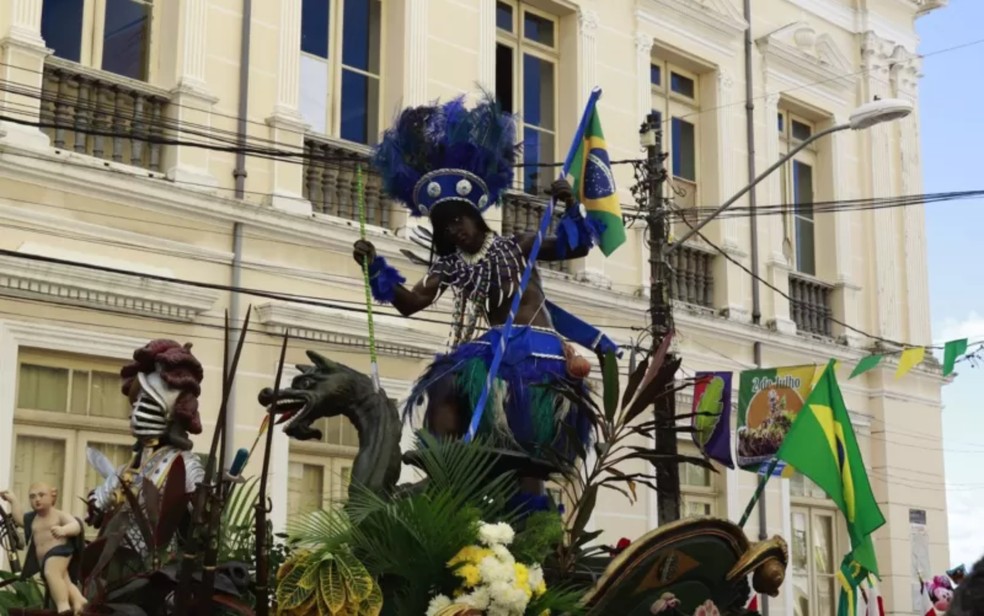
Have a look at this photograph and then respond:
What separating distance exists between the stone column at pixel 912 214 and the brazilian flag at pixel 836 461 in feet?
46.3

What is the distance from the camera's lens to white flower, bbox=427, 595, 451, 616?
15.7 feet

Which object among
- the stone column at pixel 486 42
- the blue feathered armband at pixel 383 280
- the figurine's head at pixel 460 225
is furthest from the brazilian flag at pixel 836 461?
the stone column at pixel 486 42

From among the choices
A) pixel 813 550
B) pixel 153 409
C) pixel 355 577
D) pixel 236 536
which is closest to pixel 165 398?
pixel 153 409

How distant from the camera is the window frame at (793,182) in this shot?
2012 centimetres

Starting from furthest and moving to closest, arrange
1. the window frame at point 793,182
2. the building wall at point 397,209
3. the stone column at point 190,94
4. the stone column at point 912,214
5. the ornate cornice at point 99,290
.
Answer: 1. the stone column at point 912,214
2. the window frame at point 793,182
3. the stone column at point 190,94
4. the building wall at point 397,209
5. the ornate cornice at point 99,290

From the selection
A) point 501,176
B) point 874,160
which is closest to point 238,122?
point 501,176

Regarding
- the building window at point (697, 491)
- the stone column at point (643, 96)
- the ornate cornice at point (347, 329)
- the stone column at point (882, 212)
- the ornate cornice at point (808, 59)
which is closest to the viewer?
the ornate cornice at point (347, 329)

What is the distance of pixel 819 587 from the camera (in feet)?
63.1

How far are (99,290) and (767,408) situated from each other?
6.75 m

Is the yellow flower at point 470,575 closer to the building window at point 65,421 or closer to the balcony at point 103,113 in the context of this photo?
the building window at point 65,421

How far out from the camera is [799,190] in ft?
68.1

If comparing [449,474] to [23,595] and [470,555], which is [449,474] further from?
[23,595]

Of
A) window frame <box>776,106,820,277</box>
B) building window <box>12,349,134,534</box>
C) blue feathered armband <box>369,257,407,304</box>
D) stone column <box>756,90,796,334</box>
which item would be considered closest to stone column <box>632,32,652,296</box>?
stone column <box>756,90,796,334</box>

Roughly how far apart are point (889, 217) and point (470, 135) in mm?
15656
